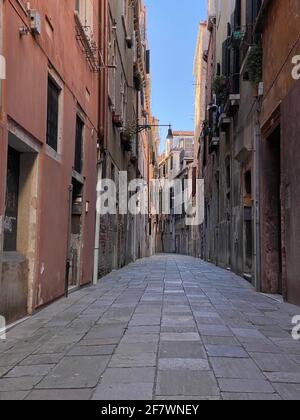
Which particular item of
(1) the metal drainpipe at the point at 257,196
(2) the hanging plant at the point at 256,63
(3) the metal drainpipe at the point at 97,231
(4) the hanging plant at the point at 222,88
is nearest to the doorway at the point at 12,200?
(3) the metal drainpipe at the point at 97,231

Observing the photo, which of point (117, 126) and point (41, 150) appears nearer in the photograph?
point (41, 150)

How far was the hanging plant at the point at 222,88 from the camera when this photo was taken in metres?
17.9

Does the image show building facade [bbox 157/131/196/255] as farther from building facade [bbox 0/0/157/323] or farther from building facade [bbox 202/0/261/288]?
building facade [bbox 0/0/157/323]

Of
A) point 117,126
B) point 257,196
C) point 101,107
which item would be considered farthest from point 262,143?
point 117,126

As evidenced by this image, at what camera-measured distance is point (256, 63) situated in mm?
11844

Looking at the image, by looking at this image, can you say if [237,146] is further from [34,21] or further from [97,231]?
[34,21]

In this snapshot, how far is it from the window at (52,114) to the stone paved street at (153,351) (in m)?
2.64

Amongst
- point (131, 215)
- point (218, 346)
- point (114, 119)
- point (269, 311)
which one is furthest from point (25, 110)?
point (131, 215)

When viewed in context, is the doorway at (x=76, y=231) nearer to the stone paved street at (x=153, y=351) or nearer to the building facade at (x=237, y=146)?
the stone paved street at (x=153, y=351)

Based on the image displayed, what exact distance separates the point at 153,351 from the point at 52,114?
16.0ft

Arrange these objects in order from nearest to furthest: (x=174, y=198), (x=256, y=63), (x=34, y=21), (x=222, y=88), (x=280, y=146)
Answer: (x=34, y=21), (x=280, y=146), (x=256, y=63), (x=222, y=88), (x=174, y=198)

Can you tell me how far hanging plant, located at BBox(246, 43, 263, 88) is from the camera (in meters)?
11.8
